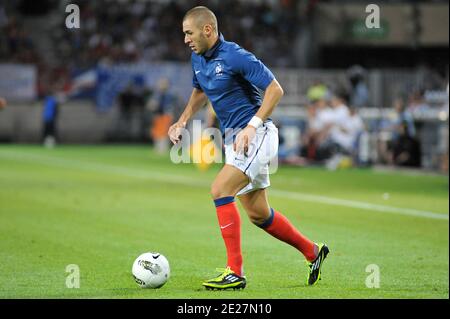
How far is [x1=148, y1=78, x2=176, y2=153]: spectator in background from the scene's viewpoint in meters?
33.4

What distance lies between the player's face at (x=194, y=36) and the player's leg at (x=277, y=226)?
1.34m

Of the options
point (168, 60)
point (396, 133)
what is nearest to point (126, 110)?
point (168, 60)

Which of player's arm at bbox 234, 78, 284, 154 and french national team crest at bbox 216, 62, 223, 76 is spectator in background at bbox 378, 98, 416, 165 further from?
player's arm at bbox 234, 78, 284, 154

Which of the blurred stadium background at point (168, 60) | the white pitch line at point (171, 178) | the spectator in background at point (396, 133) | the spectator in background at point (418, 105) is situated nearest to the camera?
the white pitch line at point (171, 178)

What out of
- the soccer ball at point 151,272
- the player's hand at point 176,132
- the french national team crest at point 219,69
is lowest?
the soccer ball at point 151,272

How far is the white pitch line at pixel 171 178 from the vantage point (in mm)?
16453

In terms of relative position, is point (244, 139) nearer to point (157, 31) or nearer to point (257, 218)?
point (257, 218)

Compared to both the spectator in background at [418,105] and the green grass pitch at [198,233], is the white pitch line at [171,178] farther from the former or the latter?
the spectator in background at [418,105]

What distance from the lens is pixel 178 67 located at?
3922 centimetres

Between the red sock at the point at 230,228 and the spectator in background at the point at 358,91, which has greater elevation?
the red sock at the point at 230,228

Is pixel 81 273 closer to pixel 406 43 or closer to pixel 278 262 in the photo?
pixel 278 262

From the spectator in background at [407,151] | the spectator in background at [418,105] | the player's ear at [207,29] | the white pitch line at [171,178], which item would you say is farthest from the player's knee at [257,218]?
the spectator in background at [418,105]

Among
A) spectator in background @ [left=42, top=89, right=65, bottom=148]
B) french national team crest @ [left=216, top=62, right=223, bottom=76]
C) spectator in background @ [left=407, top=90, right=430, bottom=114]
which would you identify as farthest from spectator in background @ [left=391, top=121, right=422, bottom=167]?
french national team crest @ [left=216, top=62, right=223, bottom=76]
